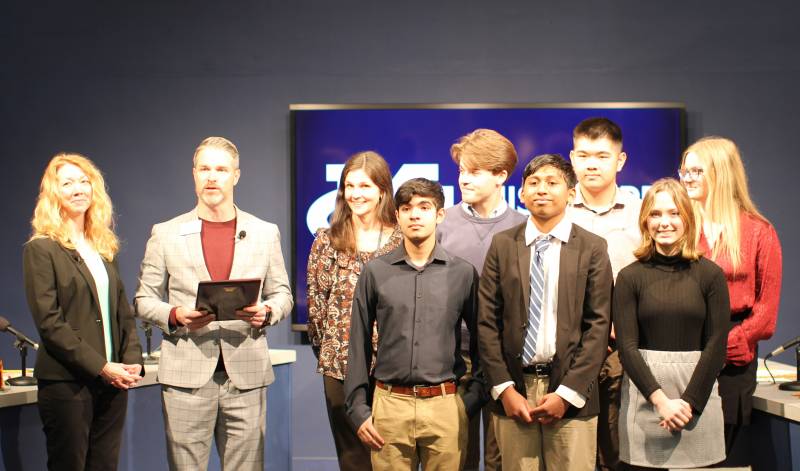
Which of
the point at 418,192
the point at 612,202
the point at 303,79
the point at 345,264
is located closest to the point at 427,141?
the point at 303,79

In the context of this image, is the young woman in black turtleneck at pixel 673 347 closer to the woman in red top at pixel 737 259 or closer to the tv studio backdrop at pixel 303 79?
the woman in red top at pixel 737 259

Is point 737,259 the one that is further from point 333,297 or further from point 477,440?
point 333,297

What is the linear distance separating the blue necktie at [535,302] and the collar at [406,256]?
1.08 feet

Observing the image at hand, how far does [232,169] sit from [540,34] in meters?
2.78

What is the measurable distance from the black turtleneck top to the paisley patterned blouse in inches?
36.6

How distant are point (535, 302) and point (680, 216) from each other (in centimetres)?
61

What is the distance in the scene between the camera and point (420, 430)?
9.66ft

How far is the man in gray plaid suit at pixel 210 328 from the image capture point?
10.4ft

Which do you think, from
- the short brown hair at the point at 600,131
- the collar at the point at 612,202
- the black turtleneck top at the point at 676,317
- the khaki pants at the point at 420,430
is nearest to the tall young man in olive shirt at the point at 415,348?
the khaki pants at the point at 420,430

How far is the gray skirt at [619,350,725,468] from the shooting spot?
9.63 ft

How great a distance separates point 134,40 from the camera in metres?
5.42

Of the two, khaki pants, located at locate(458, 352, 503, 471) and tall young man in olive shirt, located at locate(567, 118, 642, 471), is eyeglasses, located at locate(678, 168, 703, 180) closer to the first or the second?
tall young man in olive shirt, located at locate(567, 118, 642, 471)

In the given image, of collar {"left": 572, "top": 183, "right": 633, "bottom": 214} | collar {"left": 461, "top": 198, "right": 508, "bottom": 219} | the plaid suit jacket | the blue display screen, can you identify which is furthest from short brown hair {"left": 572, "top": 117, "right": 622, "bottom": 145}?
the blue display screen

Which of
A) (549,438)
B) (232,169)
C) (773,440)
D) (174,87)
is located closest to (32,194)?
(174,87)
